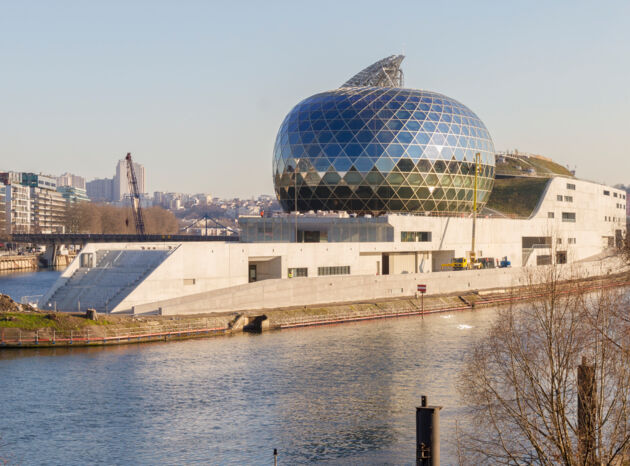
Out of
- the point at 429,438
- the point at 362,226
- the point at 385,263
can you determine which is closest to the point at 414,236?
the point at 385,263

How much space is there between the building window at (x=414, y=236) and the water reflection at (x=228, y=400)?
3880 cm

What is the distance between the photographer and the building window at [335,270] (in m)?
89.1

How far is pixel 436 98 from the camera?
119m

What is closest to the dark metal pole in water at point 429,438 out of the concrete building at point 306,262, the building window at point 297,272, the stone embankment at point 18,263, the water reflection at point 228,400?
the water reflection at point 228,400

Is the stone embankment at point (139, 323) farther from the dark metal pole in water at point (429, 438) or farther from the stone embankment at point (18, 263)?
the stone embankment at point (18, 263)

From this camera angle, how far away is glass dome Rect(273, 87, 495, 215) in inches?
4304

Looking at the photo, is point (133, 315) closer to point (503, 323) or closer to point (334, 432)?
point (334, 432)

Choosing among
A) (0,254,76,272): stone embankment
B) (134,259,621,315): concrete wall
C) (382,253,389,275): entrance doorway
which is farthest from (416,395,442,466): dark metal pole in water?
(0,254,76,272): stone embankment

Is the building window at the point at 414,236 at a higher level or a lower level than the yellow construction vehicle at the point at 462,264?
higher

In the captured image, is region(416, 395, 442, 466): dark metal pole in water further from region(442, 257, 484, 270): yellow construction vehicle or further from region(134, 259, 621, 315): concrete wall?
region(442, 257, 484, 270): yellow construction vehicle

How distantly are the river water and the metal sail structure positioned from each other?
78.7m

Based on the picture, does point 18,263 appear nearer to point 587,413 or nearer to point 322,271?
point 322,271

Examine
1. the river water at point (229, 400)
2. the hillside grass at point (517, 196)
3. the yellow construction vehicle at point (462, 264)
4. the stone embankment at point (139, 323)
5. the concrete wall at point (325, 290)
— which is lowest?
the river water at point (229, 400)

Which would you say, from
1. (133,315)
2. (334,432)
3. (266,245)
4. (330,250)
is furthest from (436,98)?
(334,432)
